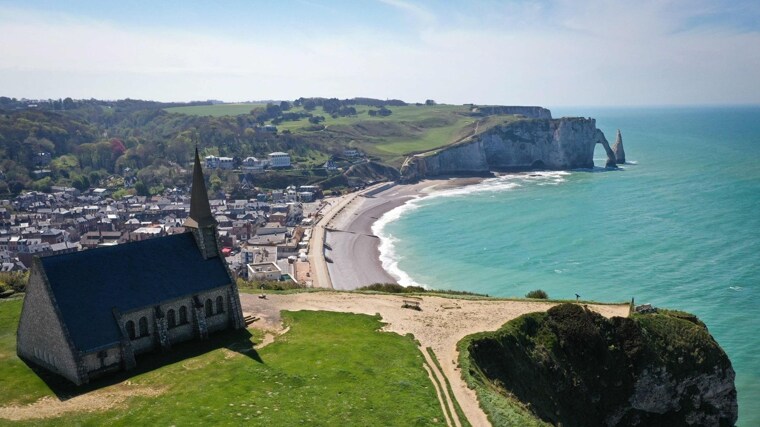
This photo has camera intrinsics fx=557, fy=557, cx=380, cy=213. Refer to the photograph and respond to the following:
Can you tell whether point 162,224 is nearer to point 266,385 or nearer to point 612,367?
point 266,385

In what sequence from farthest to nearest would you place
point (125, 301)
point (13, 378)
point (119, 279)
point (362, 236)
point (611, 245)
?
point (362, 236) < point (611, 245) < point (119, 279) < point (125, 301) < point (13, 378)

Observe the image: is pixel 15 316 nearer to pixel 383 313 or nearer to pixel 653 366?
pixel 383 313

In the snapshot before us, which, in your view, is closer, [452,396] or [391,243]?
[452,396]

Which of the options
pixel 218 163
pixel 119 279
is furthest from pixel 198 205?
pixel 218 163

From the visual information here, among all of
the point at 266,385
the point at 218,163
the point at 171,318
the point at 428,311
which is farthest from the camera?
the point at 218,163

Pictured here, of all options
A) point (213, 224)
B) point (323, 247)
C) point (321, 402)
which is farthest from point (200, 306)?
point (323, 247)

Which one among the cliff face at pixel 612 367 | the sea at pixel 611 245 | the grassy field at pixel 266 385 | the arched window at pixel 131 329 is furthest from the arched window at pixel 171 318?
the sea at pixel 611 245

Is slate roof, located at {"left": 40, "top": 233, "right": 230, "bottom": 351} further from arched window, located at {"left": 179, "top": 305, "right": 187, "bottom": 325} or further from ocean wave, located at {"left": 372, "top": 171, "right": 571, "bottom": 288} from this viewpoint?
ocean wave, located at {"left": 372, "top": 171, "right": 571, "bottom": 288}

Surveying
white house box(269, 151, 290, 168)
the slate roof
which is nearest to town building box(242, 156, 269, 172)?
white house box(269, 151, 290, 168)
